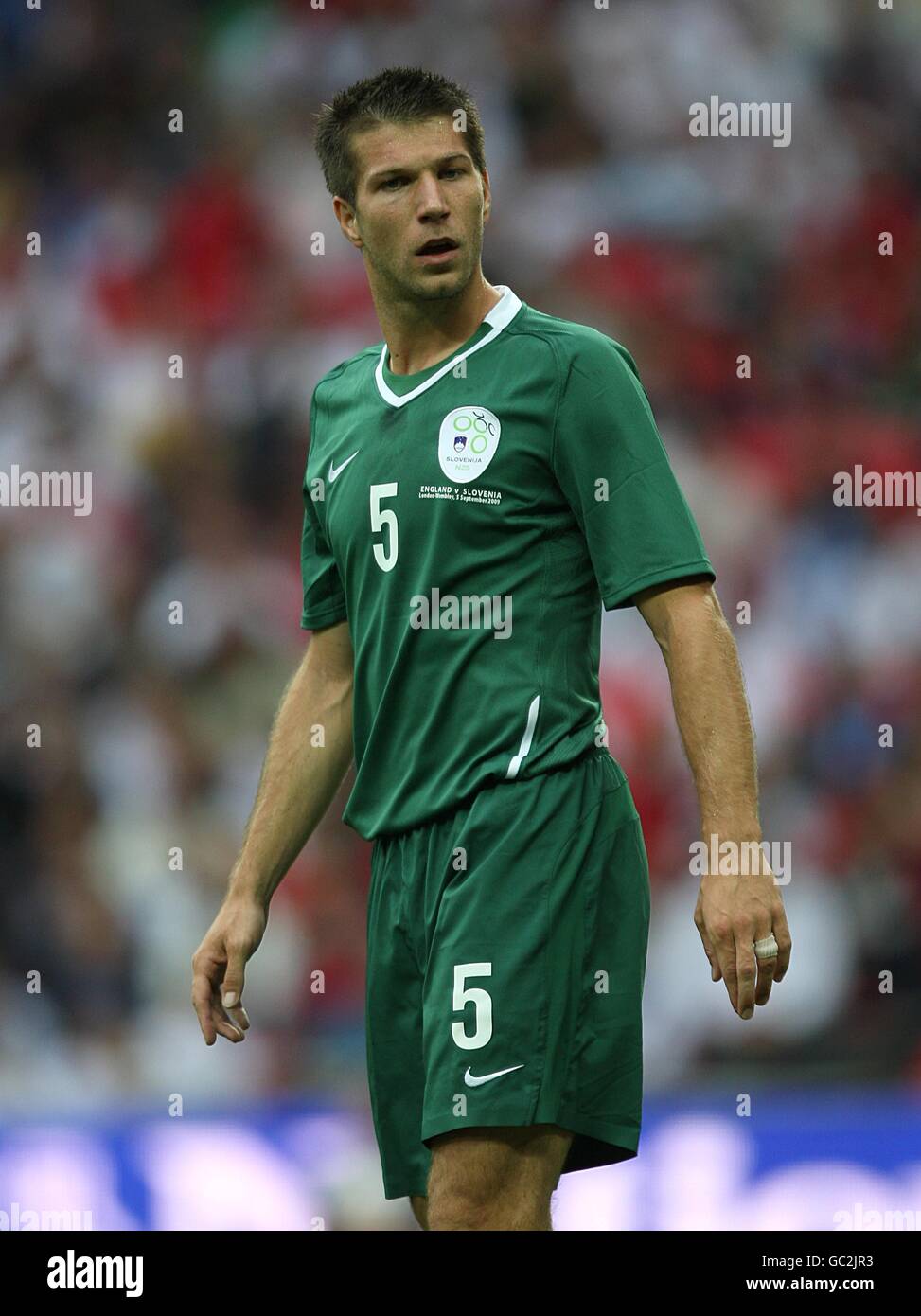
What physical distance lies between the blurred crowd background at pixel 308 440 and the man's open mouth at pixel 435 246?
9.98 feet

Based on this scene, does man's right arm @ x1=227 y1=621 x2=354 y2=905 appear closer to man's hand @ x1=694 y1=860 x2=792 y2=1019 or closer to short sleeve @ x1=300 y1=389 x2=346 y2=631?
short sleeve @ x1=300 y1=389 x2=346 y2=631

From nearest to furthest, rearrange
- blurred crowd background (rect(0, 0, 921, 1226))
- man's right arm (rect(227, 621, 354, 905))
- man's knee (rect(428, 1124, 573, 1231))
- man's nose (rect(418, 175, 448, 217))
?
man's knee (rect(428, 1124, 573, 1231)) < man's nose (rect(418, 175, 448, 217)) < man's right arm (rect(227, 621, 354, 905)) < blurred crowd background (rect(0, 0, 921, 1226))

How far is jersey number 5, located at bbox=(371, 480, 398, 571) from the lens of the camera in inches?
114

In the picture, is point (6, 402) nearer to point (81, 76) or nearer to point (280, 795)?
point (81, 76)

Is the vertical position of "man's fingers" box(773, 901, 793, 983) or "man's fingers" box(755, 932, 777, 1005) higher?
"man's fingers" box(773, 901, 793, 983)

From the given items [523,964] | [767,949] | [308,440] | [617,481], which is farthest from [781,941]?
[308,440]

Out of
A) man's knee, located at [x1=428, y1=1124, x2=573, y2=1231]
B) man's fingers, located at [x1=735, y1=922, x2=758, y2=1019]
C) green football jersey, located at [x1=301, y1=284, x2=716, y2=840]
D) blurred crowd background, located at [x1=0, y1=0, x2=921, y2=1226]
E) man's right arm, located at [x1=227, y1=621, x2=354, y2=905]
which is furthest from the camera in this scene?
blurred crowd background, located at [x1=0, y1=0, x2=921, y2=1226]

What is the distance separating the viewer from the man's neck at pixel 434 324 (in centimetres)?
297

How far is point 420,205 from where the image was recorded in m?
2.90

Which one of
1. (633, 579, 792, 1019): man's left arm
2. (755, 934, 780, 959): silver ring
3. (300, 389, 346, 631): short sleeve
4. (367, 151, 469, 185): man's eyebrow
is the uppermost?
(367, 151, 469, 185): man's eyebrow

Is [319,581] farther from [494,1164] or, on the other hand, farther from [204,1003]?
[494,1164]

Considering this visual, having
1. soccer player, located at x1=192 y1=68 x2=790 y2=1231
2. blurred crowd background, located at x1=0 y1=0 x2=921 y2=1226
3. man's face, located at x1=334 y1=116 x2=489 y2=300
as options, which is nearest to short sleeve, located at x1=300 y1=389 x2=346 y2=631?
soccer player, located at x1=192 y1=68 x2=790 y2=1231

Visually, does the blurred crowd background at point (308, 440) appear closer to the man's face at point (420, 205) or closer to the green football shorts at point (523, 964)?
the green football shorts at point (523, 964)

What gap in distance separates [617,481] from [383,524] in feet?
1.32
